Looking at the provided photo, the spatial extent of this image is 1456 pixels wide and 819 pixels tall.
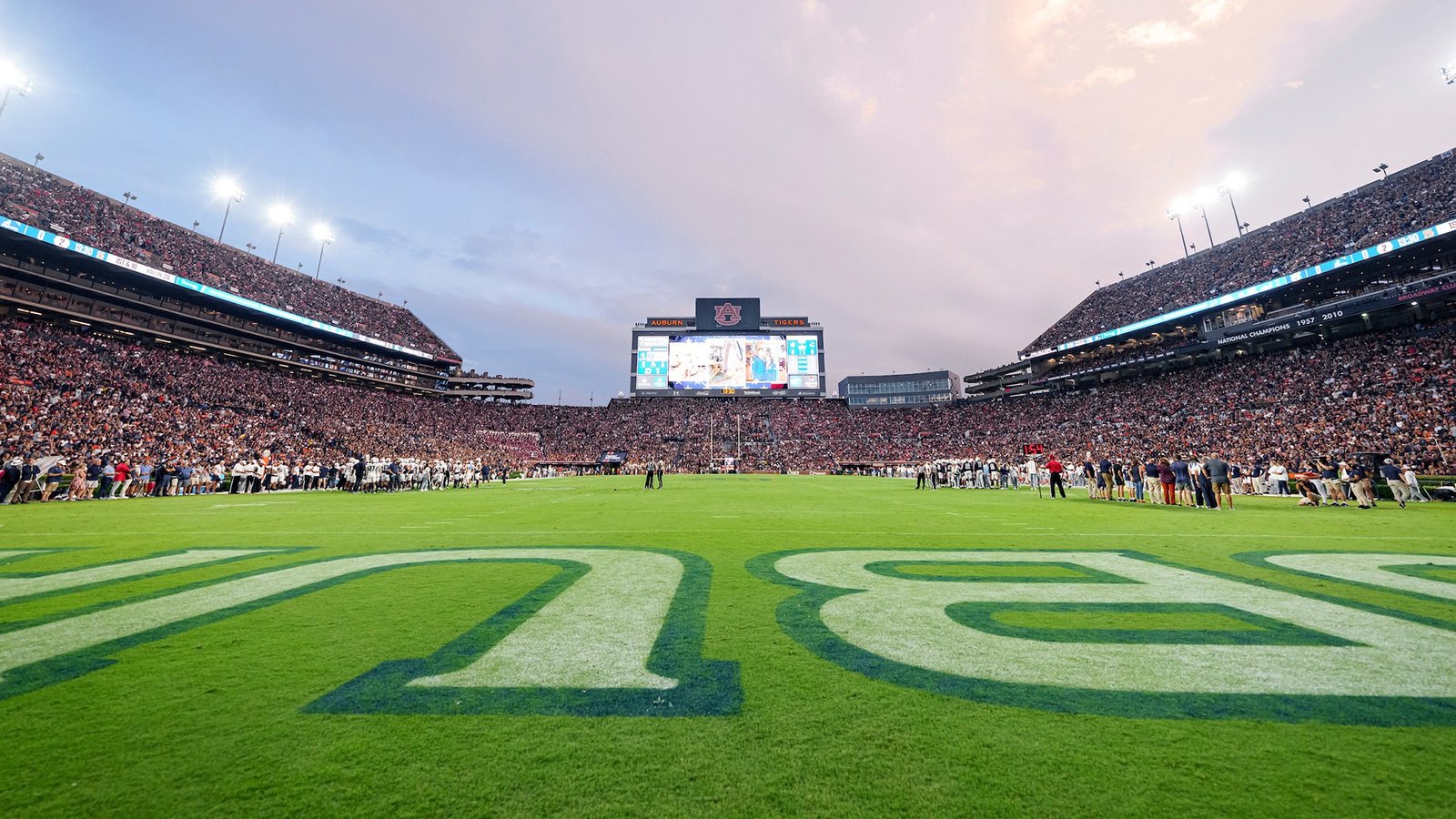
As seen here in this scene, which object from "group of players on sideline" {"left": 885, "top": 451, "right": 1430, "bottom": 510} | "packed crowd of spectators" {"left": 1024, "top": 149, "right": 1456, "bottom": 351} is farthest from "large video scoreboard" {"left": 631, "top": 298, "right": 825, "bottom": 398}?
"group of players on sideline" {"left": 885, "top": 451, "right": 1430, "bottom": 510}

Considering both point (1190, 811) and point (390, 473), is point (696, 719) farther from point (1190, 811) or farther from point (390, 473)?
point (390, 473)

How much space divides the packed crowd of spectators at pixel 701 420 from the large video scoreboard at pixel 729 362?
5.26 metres

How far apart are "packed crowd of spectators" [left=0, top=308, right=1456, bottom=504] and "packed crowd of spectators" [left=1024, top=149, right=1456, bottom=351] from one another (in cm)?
581

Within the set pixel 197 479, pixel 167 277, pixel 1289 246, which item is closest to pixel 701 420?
pixel 167 277

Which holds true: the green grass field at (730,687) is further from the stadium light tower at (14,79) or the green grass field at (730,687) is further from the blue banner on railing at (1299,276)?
the stadium light tower at (14,79)

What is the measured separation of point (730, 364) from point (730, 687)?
56.1 metres

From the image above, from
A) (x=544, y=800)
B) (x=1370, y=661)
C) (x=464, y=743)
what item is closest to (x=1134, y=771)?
(x=544, y=800)

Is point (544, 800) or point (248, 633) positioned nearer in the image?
point (544, 800)

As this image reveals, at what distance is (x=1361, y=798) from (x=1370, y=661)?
176 cm

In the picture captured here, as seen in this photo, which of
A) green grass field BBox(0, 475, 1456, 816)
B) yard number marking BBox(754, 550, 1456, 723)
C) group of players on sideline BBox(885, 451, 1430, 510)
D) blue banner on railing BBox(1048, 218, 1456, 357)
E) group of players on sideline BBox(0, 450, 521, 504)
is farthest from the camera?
blue banner on railing BBox(1048, 218, 1456, 357)

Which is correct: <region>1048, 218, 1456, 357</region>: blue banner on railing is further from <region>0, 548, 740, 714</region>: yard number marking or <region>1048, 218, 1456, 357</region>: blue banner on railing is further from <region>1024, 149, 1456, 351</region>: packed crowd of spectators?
<region>0, 548, 740, 714</region>: yard number marking

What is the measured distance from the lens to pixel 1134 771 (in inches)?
67.8

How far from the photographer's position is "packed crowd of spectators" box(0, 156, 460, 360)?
107 feet

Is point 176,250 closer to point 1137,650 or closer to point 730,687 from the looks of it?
point 730,687
